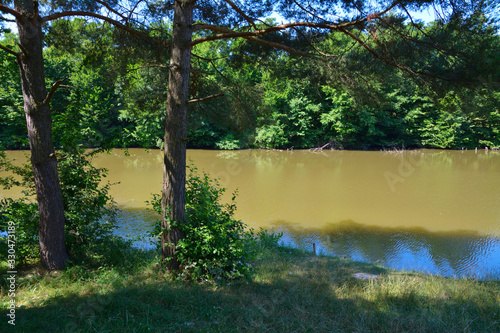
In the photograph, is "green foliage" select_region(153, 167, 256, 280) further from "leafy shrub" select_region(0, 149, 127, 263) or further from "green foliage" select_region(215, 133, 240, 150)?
"green foliage" select_region(215, 133, 240, 150)

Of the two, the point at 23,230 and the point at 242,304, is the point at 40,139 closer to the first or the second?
the point at 23,230

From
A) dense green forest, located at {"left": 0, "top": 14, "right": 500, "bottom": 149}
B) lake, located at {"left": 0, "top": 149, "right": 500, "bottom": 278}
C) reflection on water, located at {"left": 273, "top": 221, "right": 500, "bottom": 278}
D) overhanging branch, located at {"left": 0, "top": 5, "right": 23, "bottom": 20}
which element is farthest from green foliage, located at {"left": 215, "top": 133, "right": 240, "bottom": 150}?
overhanging branch, located at {"left": 0, "top": 5, "right": 23, "bottom": 20}

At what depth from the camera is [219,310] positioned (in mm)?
3166

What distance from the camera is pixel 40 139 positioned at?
393cm

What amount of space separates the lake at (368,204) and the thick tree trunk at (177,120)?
12.2 feet

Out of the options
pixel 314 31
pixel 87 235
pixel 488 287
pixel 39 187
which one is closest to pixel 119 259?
pixel 87 235

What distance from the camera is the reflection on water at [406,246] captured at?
7.03 meters

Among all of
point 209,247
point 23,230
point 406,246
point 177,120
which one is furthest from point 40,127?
point 406,246

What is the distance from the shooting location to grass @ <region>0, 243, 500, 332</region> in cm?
286

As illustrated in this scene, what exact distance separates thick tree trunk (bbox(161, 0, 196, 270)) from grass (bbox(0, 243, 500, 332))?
2.85ft

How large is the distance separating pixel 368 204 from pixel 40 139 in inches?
416

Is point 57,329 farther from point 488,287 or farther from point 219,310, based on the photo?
point 488,287

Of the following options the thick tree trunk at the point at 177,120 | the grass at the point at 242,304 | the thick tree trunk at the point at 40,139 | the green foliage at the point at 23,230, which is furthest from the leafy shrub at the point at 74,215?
the thick tree trunk at the point at 177,120

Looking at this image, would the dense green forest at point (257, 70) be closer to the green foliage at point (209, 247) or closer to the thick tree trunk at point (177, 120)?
the thick tree trunk at point (177, 120)
